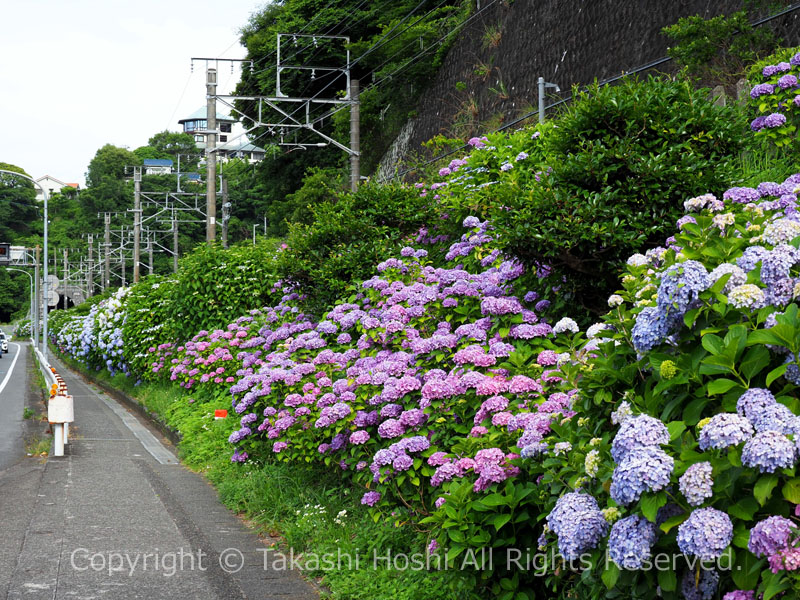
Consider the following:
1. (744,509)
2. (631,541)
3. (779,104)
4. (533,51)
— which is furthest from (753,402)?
(533,51)

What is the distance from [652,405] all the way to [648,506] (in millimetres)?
557

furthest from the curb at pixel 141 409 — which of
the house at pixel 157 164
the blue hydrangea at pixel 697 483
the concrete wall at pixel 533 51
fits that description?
the house at pixel 157 164

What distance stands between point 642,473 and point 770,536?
0.41 meters

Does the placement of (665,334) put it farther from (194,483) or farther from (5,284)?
(5,284)

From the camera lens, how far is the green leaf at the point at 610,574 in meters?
2.83

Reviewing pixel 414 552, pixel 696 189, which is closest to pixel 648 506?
pixel 414 552

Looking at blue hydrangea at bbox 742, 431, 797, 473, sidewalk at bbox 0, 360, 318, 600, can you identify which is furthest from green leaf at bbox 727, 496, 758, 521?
sidewalk at bbox 0, 360, 318, 600

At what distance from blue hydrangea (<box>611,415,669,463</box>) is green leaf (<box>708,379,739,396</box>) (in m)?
0.21

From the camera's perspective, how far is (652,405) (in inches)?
120

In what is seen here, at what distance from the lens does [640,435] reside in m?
2.66

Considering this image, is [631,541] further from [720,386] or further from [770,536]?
[720,386]

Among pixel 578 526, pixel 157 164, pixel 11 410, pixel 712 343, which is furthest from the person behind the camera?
pixel 157 164

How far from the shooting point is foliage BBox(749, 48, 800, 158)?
724cm

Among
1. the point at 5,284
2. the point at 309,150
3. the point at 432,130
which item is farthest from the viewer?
the point at 5,284
